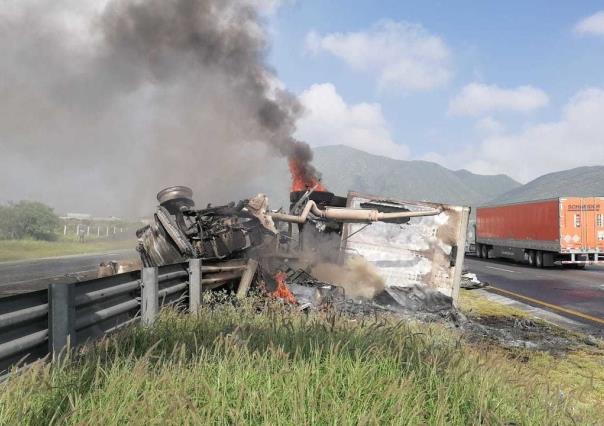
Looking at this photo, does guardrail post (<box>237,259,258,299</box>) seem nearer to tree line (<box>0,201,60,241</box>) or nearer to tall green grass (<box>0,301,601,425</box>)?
tall green grass (<box>0,301,601,425</box>)

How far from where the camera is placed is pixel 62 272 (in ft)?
79.5

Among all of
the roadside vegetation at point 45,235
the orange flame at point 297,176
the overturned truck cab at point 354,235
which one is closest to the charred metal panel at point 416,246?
the overturned truck cab at point 354,235

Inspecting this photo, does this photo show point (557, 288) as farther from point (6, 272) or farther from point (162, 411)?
point (6, 272)

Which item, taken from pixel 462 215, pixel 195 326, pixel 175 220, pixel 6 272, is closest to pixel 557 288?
pixel 462 215

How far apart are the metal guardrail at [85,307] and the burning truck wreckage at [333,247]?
5.38ft

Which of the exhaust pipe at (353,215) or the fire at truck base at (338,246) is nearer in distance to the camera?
the fire at truck base at (338,246)

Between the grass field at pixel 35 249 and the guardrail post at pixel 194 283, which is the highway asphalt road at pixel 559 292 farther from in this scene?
the grass field at pixel 35 249

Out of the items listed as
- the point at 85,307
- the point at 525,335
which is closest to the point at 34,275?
the point at 85,307

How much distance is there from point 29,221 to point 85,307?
58.4 m

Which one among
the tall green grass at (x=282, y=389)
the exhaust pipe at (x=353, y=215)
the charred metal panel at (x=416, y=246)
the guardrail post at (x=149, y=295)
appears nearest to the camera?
the tall green grass at (x=282, y=389)

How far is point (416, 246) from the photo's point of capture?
10.9 metres

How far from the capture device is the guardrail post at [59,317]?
3963 millimetres

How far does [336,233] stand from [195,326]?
6.50 metres

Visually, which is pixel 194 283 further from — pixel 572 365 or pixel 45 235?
pixel 45 235
